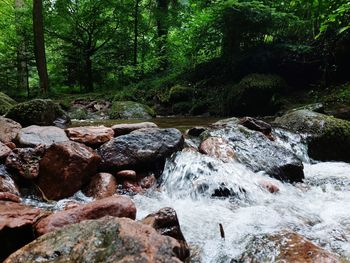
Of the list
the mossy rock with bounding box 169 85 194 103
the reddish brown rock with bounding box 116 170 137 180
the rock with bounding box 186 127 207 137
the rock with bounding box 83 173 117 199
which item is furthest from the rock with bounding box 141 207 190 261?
the mossy rock with bounding box 169 85 194 103

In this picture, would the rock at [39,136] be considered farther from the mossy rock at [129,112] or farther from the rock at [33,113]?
the mossy rock at [129,112]


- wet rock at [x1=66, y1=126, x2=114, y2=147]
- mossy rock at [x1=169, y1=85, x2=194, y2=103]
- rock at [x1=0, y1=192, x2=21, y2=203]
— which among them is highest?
mossy rock at [x1=169, y1=85, x2=194, y2=103]

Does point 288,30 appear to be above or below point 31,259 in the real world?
above

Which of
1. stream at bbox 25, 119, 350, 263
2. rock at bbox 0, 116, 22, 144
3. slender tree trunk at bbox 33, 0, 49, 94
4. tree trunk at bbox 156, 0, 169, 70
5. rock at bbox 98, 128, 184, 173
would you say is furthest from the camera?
tree trunk at bbox 156, 0, 169, 70

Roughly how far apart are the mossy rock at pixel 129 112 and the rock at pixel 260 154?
459 cm

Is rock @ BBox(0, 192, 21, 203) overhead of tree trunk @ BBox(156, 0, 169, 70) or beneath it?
beneath

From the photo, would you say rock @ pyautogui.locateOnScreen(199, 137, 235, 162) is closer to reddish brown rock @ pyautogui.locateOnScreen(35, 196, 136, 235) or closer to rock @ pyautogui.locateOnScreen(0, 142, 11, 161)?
reddish brown rock @ pyautogui.locateOnScreen(35, 196, 136, 235)

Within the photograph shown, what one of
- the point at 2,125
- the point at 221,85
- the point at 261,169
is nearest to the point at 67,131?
the point at 2,125

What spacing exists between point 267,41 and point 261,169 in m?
8.05

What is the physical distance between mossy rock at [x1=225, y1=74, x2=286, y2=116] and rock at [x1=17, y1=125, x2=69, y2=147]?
6617mm

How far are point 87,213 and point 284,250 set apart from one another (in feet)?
5.45

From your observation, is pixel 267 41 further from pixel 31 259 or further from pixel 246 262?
pixel 31 259

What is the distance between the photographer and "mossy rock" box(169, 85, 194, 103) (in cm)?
1216

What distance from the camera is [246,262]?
2.67 meters
